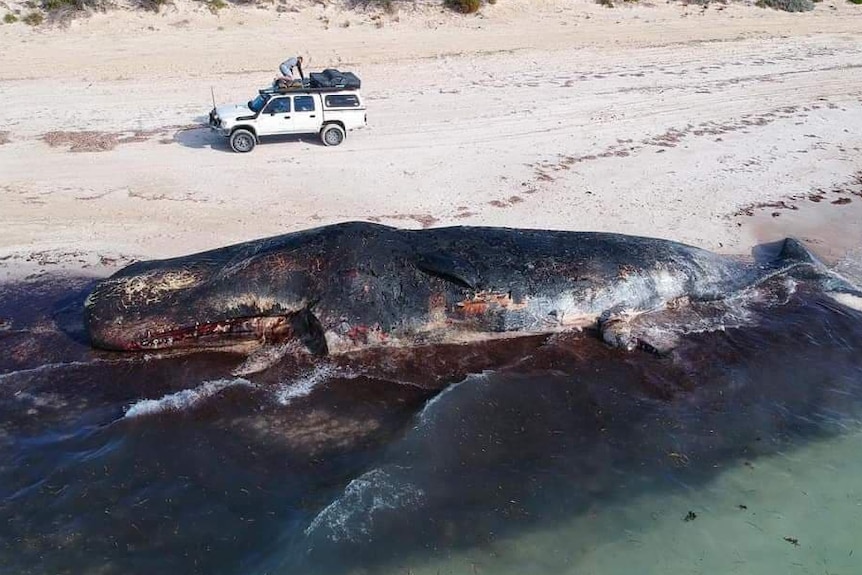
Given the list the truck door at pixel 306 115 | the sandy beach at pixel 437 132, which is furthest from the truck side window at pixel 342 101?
the sandy beach at pixel 437 132

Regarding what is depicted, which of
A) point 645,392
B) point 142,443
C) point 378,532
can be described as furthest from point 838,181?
point 142,443

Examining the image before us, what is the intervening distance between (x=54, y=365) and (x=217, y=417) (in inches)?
97.2

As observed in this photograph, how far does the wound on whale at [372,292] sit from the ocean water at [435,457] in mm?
303

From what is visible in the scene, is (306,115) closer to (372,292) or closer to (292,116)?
(292,116)

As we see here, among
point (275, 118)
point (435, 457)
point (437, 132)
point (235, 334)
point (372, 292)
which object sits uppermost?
point (275, 118)

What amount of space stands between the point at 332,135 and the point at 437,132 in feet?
8.92

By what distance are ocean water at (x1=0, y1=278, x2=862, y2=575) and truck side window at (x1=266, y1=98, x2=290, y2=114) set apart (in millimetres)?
7653

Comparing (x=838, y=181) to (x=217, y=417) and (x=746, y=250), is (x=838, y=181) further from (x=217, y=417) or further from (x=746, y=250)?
(x=217, y=417)

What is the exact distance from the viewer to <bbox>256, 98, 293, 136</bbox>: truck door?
54.6ft

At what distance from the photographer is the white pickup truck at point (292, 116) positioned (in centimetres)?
1653

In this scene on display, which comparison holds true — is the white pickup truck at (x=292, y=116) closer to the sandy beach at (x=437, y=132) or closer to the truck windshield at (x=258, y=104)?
the truck windshield at (x=258, y=104)

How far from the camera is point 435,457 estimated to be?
26.9 ft

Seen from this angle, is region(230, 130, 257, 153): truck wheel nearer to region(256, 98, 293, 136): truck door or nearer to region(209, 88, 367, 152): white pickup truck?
region(209, 88, 367, 152): white pickup truck

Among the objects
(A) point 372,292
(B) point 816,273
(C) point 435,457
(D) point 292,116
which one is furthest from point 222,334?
(B) point 816,273
